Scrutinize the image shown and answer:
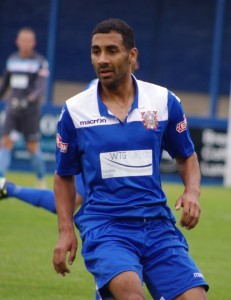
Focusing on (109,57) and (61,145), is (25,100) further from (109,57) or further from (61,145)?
(109,57)

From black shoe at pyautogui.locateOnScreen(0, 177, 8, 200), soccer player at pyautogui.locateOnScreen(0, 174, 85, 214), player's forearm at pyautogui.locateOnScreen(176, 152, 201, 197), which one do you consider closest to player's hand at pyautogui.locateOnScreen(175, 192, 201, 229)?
player's forearm at pyautogui.locateOnScreen(176, 152, 201, 197)

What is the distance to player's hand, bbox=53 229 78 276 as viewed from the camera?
612 cm

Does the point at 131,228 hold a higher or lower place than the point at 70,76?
higher

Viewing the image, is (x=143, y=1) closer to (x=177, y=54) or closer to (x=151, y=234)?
(x=177, y=54)

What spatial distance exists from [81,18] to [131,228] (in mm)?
22425

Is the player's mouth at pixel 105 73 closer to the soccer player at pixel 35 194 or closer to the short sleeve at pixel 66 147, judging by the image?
the short sleeve at pixel 66 147

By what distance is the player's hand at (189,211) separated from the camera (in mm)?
6035

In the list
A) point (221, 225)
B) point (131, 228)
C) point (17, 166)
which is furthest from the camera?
point (17, 166)

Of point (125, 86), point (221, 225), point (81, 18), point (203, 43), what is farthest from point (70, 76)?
point (125, 86)

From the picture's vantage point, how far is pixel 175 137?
642 cm

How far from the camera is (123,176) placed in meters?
6.21

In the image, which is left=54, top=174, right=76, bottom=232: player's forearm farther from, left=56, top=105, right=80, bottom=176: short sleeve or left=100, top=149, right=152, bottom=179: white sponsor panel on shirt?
left=100, top=149, right=152, bottom=179: white sponsor panel on shirt

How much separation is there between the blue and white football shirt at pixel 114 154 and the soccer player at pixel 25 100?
36.9 feet

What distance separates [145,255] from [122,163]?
1.82 feet
